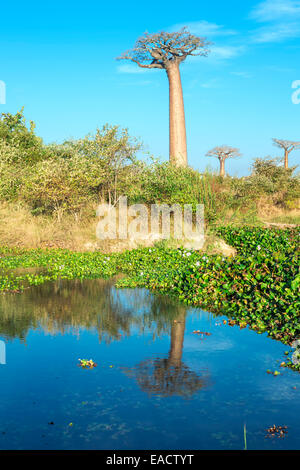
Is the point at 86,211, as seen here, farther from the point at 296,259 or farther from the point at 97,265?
the point at 296,259

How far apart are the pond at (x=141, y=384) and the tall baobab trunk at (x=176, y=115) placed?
18632 millimetres

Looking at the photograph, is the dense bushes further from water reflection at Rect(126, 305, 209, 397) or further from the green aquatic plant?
water reflection at Rect(126, 305, 209, 397)

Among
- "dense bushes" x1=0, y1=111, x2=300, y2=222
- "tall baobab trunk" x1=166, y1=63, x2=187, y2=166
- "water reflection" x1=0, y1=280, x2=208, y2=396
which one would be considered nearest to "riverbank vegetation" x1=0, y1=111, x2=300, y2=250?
"dense bushes" x1=0, y1=111, x2=300, y2=222

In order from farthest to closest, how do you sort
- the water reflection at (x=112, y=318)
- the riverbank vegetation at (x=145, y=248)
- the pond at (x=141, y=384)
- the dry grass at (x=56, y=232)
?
the dry grass at (x=56, y=232) → the riverbank vegetation at (x=145, y=248) → the water reflection at (x=112, y=318) → the pond at (x=141, y=384)

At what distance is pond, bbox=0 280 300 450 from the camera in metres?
4.36

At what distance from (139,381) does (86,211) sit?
47.3 ft

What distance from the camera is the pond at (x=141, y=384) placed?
436cm

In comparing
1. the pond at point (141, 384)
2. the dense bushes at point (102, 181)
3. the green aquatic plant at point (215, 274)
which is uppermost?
the dense bushes at point (102, 181)
